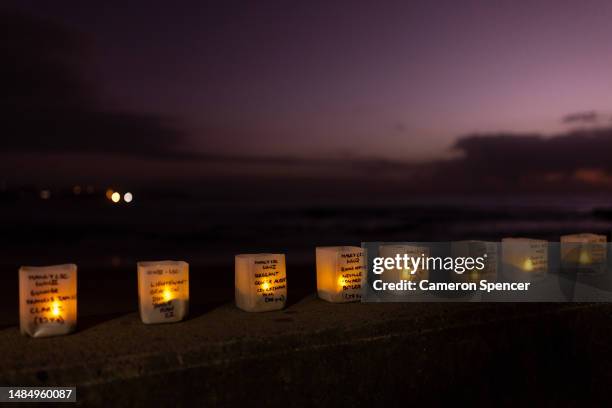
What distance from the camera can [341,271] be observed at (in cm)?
339

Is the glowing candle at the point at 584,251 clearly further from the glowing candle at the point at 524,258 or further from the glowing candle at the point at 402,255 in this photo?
the glowing candle at the point at 402,255

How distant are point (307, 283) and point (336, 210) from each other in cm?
2358

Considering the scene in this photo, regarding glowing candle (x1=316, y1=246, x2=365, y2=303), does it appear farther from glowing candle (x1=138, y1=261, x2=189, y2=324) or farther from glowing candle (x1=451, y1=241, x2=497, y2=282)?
glowing candle (x1=138, y1=261, x2=189, y2=324)

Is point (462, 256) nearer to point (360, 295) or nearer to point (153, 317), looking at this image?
point (360, 295)

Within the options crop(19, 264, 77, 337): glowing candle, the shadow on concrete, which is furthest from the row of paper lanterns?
the shadow on concrete

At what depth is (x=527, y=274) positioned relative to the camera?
3867mm

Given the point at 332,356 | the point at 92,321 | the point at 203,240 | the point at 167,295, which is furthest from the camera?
the point at 203,240

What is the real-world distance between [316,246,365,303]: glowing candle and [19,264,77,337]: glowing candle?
147cm

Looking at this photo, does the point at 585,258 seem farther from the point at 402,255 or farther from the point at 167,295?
the point at 167,295

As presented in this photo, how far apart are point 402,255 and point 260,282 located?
917 millimetres

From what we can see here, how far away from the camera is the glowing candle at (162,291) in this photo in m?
2.85

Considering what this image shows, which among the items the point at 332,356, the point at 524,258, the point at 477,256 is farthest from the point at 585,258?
the point at 332,356

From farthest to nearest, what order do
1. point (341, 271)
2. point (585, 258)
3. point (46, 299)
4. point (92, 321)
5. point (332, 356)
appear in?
point (585, 258) < point (341, 271) < point (92, 321) < point (332, 356) < point (46, 299)

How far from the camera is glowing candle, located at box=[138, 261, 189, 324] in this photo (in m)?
2.85
